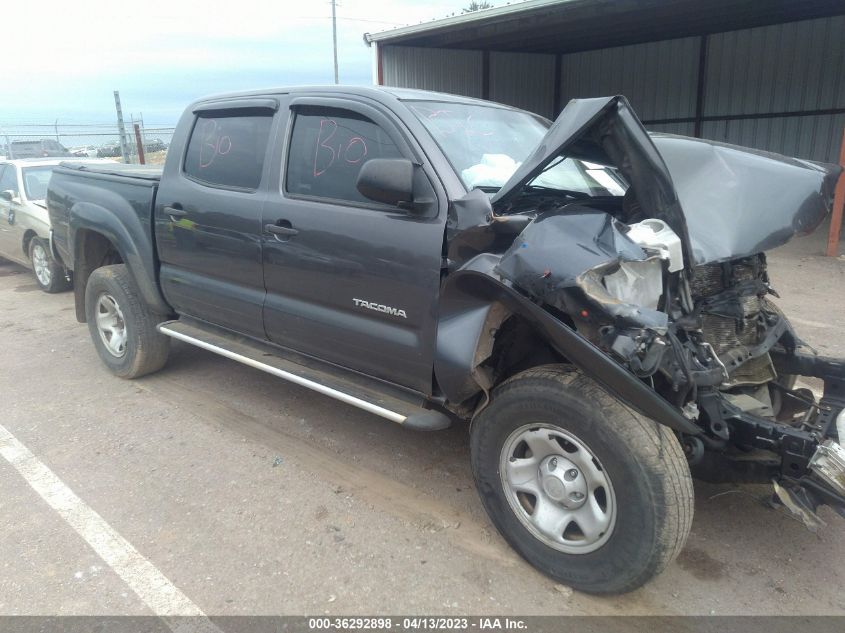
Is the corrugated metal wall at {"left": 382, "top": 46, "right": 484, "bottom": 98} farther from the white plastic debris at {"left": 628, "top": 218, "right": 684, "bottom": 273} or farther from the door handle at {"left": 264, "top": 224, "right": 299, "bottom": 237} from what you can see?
the white plastic debris at {"left": 628, "top": 218, "right": 684, "bottom": 273}

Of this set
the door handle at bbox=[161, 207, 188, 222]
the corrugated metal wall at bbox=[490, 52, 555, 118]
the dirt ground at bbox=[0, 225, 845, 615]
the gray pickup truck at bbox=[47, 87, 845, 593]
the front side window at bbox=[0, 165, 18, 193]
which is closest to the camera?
the gray pickup truck at bbox=[47, 87, 845, 593]

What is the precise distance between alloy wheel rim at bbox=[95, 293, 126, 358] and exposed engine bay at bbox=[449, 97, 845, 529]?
11.0ft

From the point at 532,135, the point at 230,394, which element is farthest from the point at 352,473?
the point at 532,135

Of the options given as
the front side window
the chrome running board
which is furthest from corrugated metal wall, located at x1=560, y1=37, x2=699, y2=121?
the chrome running board

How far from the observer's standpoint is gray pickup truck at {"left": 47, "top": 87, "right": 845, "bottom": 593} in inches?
92.3

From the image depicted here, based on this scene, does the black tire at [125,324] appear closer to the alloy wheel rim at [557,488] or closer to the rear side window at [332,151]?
the rear side window at [332,151]

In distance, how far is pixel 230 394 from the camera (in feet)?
15.5

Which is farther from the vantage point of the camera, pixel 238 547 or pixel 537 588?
pixel 238 547

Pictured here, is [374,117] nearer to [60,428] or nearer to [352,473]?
[352,473]

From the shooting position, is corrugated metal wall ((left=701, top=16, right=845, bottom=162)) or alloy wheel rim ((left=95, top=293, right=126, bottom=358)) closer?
alloy wheel rim ((left=95, top=293, right=126, bottom=358))

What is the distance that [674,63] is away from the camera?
1736 cm

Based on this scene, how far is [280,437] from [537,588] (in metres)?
1.97

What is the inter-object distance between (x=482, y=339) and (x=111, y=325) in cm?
363

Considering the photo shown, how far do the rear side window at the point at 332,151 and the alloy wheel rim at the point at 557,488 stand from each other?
1438mm
